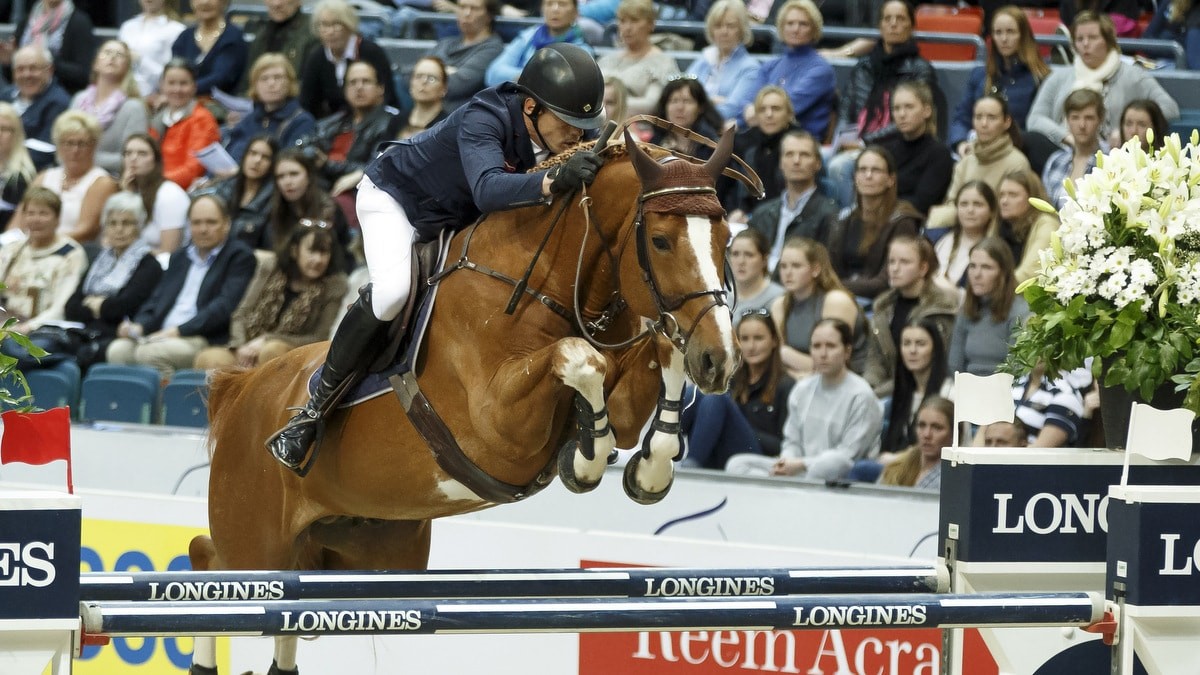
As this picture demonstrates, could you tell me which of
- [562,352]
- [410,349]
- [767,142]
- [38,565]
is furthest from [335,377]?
[767,142]

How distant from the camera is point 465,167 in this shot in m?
4.80

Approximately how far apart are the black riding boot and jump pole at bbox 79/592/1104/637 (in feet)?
4.39

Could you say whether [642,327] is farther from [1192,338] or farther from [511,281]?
[1192,338]

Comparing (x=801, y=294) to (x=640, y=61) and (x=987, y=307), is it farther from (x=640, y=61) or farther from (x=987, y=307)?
(x=640, y=61)

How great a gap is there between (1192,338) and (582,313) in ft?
5.35

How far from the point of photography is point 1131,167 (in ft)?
14.9

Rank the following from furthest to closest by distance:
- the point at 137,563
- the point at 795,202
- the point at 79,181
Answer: the point at 79,181 → the point at 795,202 → the point at 137,563

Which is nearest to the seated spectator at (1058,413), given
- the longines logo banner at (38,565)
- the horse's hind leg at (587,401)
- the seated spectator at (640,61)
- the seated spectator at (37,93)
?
the horse's hind leg at (587,401)

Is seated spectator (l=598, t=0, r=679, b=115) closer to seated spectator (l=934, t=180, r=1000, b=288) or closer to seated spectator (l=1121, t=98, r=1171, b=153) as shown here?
seated spectator (l=934, t=180, r=1000, b=288)

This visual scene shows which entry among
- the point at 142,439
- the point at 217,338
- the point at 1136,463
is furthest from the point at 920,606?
the point at 217,338

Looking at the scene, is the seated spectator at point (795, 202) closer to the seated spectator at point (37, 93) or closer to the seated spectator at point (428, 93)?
the seated spectator at point (428, 93)

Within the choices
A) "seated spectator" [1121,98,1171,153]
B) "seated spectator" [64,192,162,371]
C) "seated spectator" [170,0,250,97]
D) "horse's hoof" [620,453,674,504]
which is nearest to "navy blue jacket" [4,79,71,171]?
"seated spectator" [170,0,250,97]

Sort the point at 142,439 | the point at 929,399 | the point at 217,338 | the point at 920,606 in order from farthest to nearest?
the point at 217,338 → the point at 142,439 → the point at 929,399 → the point at 920,606

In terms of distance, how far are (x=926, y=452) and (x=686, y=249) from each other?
109 inches
